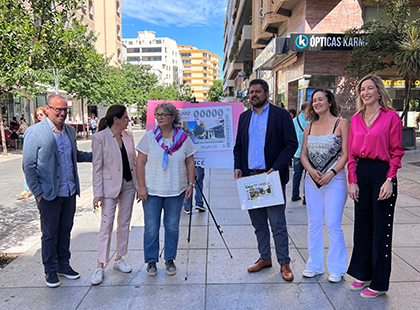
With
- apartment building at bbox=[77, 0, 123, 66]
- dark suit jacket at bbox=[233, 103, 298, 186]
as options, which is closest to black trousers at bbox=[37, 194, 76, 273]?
dark suit jacket at bbox=[233, 103, 298, 186]

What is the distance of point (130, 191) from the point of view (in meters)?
3.79

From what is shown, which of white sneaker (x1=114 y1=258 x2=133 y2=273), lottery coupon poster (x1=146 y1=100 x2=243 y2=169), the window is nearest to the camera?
white sneaker (x1=114 y1=258 x2=133 y2=273)

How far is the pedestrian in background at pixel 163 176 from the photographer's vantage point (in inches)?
141

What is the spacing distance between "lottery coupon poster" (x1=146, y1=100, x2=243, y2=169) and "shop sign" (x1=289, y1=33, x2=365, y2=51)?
10.2m

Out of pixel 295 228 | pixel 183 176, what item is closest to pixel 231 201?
pixel 295 228

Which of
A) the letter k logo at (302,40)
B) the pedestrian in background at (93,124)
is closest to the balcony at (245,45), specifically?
the letter k logo at (302,40)

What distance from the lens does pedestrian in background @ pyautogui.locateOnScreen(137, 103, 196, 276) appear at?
3592 mm

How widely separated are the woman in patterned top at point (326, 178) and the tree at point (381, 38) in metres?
10.2

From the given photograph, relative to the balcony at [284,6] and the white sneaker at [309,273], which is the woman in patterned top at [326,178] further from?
the balcony at [284,6]

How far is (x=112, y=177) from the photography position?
363cm

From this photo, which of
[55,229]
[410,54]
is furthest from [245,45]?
[55,229]

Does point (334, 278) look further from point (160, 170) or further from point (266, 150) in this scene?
point (160, 170)

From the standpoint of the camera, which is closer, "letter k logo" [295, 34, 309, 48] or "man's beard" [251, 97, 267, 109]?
"man's beard" [251, 97, 267, 109]

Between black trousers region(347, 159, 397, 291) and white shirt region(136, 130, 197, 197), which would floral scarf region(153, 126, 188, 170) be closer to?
white shirt region(136, 130, 197, 197)
